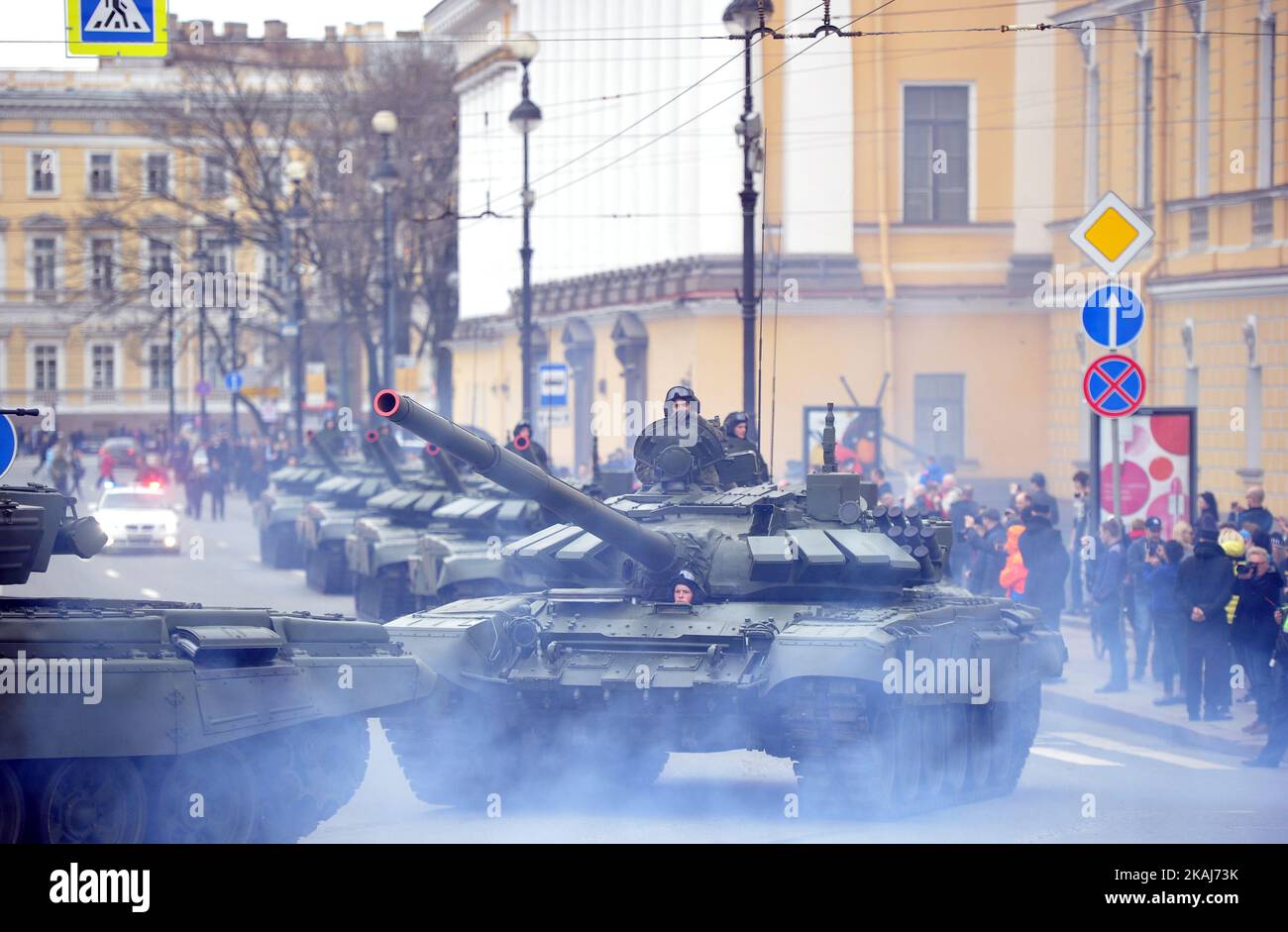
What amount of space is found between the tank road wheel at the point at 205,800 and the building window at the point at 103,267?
4883 cm

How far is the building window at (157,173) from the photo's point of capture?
59.4 metres

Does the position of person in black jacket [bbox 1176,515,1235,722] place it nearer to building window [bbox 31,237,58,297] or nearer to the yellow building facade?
the yellow building facade

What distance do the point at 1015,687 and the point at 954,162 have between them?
24876 millimetres

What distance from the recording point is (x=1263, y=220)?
90.7 feet

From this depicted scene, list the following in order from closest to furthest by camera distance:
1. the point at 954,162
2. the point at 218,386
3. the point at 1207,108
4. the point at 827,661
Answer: the point at 827,661
the point at 1207,108
the point at 954,162
the point at 218,386

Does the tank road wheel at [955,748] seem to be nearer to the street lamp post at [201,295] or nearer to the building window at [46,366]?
the street lamp post at [201,295]

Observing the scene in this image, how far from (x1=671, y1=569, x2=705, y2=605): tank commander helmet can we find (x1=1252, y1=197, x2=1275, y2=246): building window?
15.6 metres

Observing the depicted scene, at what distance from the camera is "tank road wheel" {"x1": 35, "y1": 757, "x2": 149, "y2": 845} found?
10.6 meters

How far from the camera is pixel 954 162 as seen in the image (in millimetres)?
38406

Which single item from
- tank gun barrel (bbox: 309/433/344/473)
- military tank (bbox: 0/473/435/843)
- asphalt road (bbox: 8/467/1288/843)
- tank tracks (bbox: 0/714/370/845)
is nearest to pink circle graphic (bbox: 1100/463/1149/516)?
asphalt road (bbox: 8/467/1288/843)

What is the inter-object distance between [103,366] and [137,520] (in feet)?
136

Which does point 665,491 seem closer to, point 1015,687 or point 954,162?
point 1015,687
